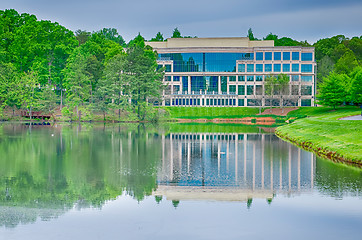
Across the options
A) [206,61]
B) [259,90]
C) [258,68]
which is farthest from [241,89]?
[206,61]

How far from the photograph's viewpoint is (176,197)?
21547 mm

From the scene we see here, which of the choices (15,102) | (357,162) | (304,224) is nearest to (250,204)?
(304,224)

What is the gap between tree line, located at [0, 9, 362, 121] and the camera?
327ft

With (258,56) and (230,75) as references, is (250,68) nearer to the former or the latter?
(258,56)

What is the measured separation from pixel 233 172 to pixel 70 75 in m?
77.5

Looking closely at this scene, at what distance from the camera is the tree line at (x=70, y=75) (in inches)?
3925

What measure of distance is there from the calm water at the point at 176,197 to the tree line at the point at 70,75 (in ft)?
207

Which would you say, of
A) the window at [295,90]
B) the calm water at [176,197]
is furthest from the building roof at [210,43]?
the calm water at [176,197]

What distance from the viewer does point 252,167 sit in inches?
1216

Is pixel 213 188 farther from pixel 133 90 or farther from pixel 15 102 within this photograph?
pixel 15 102

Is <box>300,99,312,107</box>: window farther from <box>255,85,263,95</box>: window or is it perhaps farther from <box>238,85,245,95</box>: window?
<box>238,85,245,95</box>: window

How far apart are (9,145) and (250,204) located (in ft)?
97.2

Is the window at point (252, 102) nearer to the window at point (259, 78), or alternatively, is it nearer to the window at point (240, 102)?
the window at point (240, 102)

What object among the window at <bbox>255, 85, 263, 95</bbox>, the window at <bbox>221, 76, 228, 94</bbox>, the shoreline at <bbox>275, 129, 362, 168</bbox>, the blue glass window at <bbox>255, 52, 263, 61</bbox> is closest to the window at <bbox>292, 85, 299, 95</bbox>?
the window at <bbox>255, 85, 263, 95</bbox>
